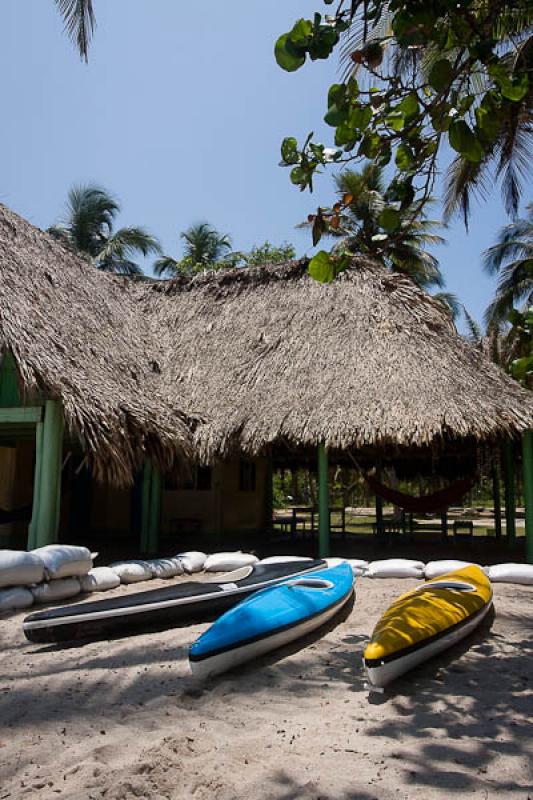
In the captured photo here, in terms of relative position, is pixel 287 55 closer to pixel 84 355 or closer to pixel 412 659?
pixel 412 659

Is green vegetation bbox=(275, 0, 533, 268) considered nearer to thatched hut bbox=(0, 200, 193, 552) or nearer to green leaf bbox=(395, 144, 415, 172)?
green leaf bbox=(395, 144, 415, 172)

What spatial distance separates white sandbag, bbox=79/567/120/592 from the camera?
5152 millimetres

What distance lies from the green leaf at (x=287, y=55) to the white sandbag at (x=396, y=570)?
4956 mm

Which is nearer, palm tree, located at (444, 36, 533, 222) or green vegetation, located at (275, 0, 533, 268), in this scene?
green vegetation, located at (275, 0, 533, 268)

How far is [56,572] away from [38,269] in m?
4.69

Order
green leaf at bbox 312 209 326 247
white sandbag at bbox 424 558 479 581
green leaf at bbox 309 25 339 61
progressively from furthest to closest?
white sandbag at bbox 424 558 479 581, green leaf at bbox 312 209 326 247, green leaf at bbox 309 25 339 61

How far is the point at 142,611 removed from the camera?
161 inches

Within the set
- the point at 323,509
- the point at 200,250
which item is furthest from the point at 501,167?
the point at 200,250

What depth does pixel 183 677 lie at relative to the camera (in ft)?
10.6

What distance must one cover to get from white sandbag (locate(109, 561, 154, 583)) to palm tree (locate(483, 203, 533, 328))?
13.6m

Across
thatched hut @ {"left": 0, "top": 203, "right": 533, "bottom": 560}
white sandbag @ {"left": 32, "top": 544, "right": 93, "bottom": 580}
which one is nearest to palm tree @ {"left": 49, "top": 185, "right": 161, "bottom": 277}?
→ thatched hut @ {"left": 0, "top": 203, "right": 533, "bottom": 560}

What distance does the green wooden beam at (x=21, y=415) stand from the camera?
6.37 metres

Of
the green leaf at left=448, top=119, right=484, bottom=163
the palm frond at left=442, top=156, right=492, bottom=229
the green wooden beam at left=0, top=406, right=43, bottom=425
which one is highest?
the palm frond at left=442, top=156, right=492, bottom=229

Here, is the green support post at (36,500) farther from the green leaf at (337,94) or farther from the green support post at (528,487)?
the green support post at (528,487)
